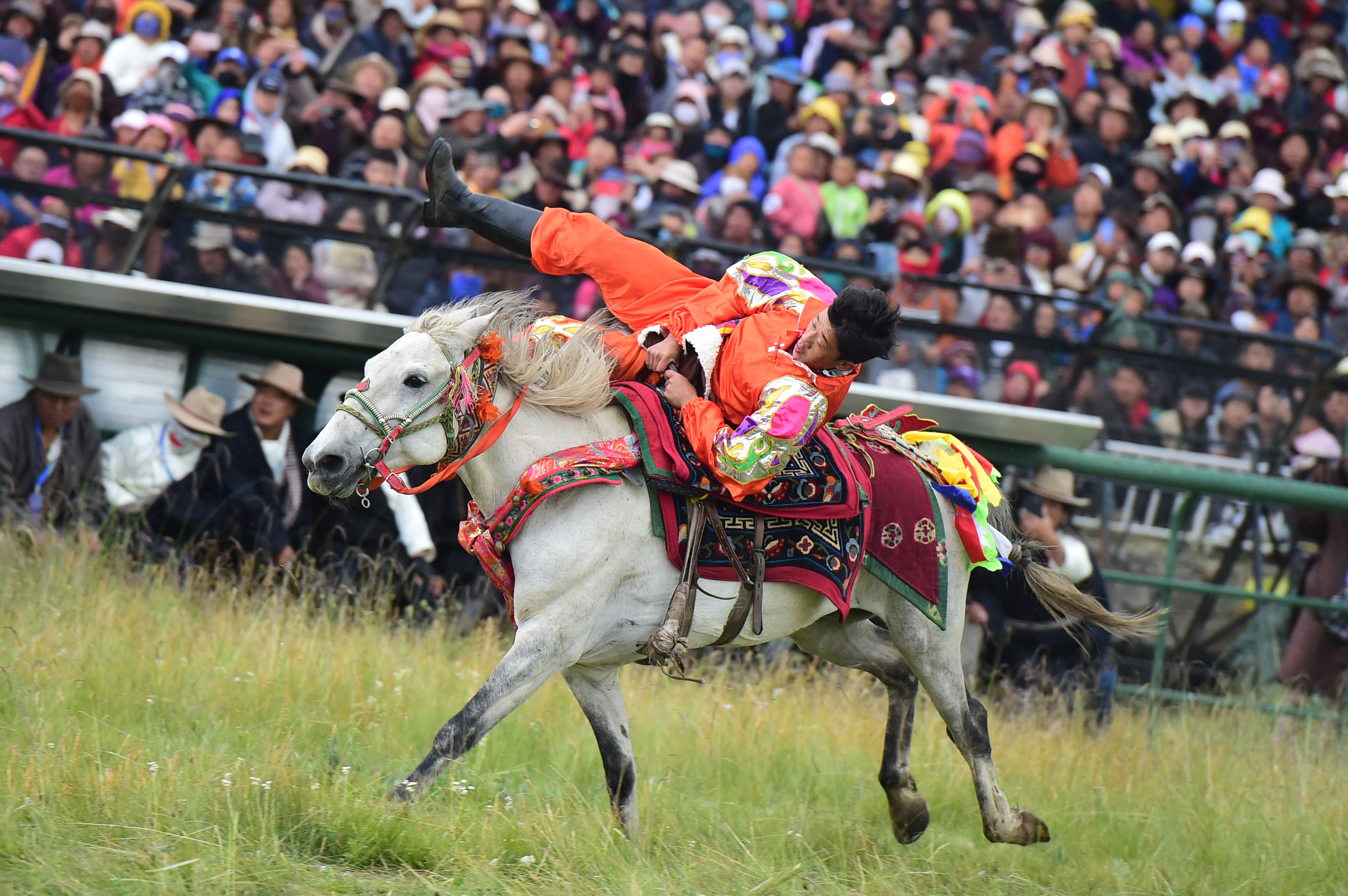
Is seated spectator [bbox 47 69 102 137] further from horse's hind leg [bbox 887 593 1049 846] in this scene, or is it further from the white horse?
horse's hind leg [bbox 887 593 1049 846]

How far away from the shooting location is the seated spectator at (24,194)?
22.7 feet

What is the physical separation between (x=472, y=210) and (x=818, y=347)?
53.2 inches

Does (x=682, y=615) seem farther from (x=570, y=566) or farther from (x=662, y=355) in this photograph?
(x=662, y=355)

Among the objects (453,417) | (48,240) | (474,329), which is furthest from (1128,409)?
(48,240)

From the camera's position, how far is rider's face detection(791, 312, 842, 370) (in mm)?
4285

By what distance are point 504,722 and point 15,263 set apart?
12.0ft

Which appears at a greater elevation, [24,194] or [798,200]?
[798,200]

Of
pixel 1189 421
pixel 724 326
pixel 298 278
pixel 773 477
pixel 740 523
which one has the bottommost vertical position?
pixel 1189 421

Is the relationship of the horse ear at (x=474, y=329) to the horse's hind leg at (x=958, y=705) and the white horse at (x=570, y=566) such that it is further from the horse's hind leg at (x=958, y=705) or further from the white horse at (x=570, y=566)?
the horse's hind leg at (x=958, y=705)

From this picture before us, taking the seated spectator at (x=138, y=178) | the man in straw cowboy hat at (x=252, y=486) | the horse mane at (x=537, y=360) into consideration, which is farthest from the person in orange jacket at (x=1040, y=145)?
the horse mane at (x=537, y=360)

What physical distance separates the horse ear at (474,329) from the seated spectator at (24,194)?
12.8 ft

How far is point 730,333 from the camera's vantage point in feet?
14.9

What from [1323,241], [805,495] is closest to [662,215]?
[805,495]

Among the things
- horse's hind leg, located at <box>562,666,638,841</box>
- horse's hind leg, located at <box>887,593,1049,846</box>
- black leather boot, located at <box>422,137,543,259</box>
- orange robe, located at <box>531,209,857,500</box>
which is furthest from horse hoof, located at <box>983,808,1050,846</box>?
black leather boot, located at <box>422,137,543,259</box>
